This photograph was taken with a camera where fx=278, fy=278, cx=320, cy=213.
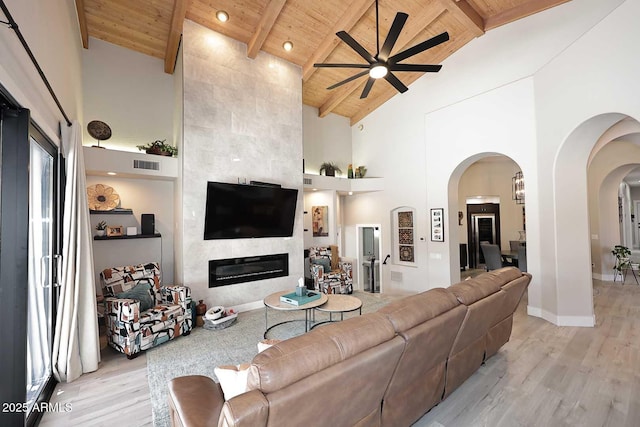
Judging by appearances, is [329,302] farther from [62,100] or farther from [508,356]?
[62,100]

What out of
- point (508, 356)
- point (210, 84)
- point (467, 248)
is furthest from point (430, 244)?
point (210, 84)

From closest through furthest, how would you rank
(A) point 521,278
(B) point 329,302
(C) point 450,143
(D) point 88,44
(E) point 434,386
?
1. (E) point 434,386
2. (A) point 521,278
3. (B) point 329,302
4. (D) point 88,44
5. (C) point 450,143

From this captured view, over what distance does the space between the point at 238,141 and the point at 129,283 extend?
2.98 meters

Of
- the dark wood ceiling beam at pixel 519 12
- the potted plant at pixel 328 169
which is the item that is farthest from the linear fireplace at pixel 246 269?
the dark wood ceiling beam at pixel 519 12

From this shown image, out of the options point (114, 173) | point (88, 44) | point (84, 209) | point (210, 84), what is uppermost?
point (88, 44)

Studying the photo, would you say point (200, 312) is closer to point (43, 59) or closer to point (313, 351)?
point (43, 59)

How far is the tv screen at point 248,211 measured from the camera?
4.89 m

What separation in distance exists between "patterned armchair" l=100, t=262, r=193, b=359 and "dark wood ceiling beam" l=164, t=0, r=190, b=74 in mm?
3895

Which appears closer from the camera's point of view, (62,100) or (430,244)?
(62,100)

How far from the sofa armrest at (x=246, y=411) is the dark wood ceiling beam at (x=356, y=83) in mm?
6064

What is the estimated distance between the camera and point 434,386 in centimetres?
224

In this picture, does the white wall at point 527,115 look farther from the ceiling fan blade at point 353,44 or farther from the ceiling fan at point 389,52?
the ceiling fan blade at point 353,44

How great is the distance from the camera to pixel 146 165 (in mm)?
4758

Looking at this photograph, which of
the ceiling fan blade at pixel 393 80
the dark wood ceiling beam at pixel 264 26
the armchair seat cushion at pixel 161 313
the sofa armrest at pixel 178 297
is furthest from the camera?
the dark wood ceiling beam at pixel 264 26
